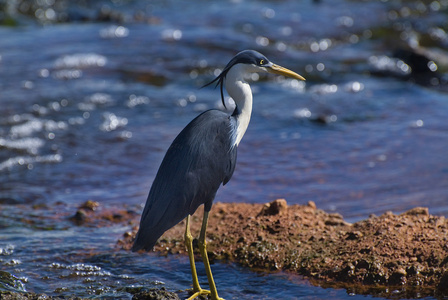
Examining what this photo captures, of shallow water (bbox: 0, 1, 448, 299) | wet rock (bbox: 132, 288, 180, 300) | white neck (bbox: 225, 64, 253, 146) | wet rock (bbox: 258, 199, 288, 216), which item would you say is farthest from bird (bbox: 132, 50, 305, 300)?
wet rock (bbox: 258, 199, 288, 216)

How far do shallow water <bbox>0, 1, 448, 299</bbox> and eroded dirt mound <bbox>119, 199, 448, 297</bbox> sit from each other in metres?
0.17

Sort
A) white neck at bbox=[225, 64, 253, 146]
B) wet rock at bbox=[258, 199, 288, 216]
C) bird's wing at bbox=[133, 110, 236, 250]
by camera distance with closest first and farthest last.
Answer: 1. bird's wing at bbox=[133, 110, 236, 250]
2. white neck at bbox=[225, 64, 253, 146]
3. wet rock at bbox=[258, 199, 288, 216]

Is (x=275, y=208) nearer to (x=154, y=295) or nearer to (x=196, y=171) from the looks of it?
(x=196, y=171)

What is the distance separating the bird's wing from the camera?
4617 mm

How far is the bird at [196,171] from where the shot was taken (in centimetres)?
462

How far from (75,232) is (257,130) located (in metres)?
4.16

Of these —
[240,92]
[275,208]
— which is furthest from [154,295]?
[275,208]

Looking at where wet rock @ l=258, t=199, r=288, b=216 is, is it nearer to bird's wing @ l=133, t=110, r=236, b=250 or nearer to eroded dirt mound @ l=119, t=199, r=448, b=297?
eroded dirt mound @ l=119, t=199, r=448, b=297

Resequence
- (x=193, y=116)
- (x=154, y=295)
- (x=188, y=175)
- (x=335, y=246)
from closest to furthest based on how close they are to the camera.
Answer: (x=154, y=295)
(x=188, y=175)
(x=335, y=246)
(x=193, y=116)

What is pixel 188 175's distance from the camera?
4699 millimetres

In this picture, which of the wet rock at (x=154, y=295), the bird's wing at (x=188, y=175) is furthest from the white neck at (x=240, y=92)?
the wet rock at (x=154, y=295)

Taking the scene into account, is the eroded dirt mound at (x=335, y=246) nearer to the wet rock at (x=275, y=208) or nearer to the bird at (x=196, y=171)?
the wet rock at (x=275, y=208)

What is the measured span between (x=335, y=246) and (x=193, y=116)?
5189 mm

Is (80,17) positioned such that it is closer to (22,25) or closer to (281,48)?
(22,25)
